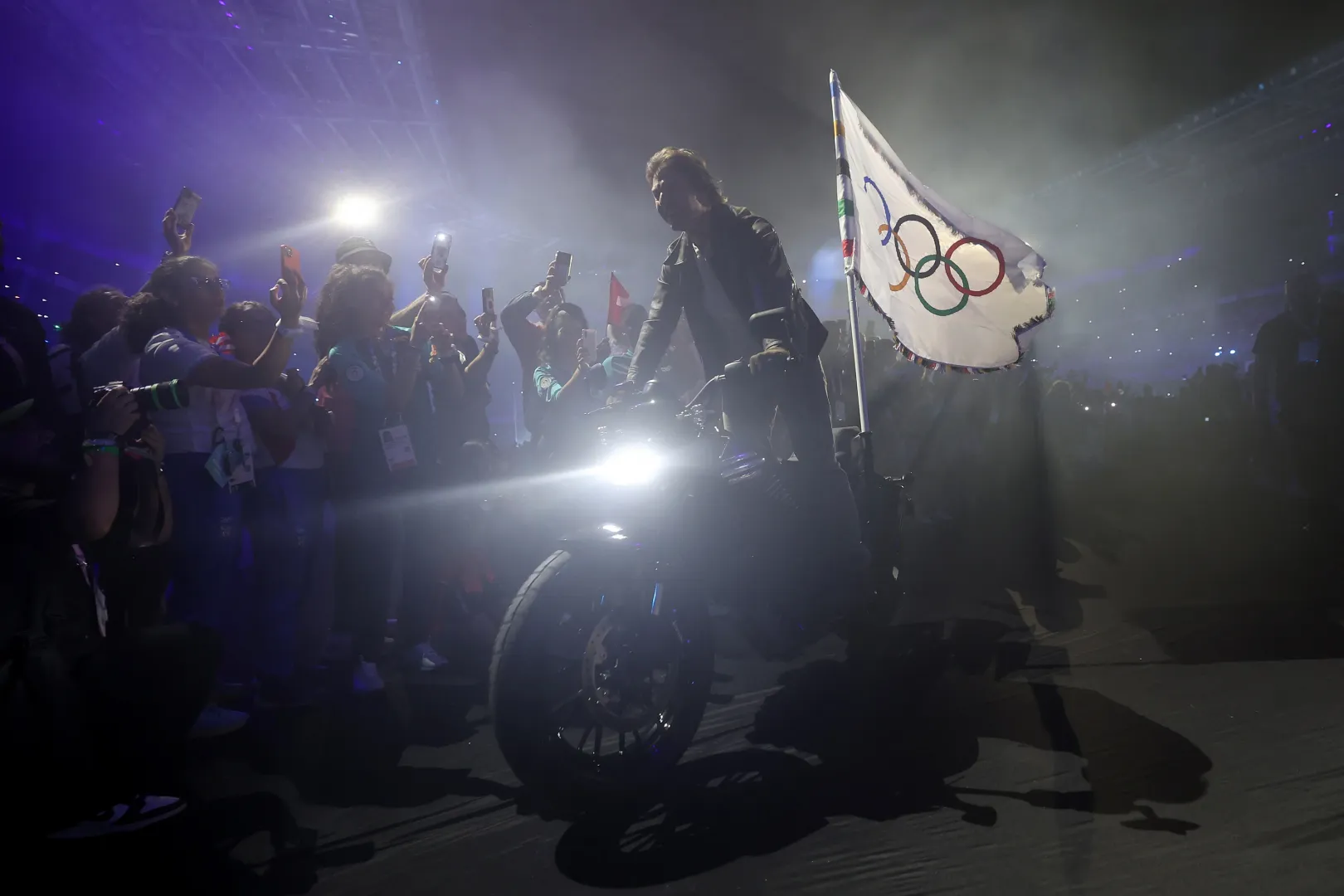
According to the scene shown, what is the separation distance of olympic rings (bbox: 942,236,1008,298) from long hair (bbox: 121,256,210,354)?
150 inches

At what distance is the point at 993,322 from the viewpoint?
156 inches

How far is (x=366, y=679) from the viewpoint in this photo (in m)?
3.82

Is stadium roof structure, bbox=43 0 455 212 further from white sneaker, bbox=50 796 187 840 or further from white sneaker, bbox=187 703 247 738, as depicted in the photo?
white sneaker, bbox=50 796 187 840

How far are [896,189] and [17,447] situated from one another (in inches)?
160

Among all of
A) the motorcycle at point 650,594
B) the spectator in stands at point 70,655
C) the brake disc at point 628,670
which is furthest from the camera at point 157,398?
the brake disc at point 628,670

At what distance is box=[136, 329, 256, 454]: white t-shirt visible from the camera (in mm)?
3096

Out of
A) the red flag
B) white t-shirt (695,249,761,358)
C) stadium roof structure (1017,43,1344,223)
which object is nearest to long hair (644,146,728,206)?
white t-shirt (695,249,761,358)

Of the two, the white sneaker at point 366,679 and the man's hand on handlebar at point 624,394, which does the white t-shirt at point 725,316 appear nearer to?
the man's hand on handlebar at point 624,394

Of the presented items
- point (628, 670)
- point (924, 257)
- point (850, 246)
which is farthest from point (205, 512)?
point (924, 257)

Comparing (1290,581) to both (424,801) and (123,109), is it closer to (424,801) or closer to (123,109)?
(424,801)

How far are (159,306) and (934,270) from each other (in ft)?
12.9

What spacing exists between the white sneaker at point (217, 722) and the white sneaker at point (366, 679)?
555mm

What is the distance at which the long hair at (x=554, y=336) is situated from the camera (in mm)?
5613

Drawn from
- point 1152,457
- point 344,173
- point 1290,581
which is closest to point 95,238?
point 344,173
